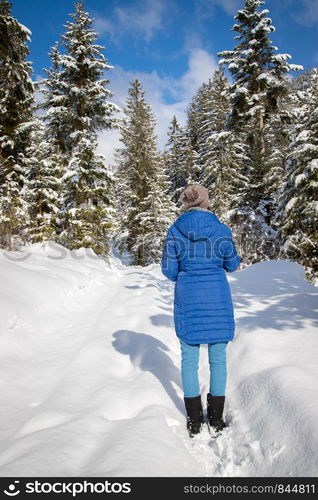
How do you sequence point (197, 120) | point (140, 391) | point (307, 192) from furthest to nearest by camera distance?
point (197, 120)
point (307, 192)
point (140, 391)

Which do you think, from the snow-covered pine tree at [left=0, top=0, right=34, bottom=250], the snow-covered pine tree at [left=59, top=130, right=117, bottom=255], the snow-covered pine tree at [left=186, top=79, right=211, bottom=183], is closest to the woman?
the snow-covered pine tree at [left=0, top=0, right=34, bottom=250]

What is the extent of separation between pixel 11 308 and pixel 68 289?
2.73 m

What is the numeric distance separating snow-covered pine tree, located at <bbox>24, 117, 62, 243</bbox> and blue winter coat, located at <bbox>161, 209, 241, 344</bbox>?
1682cm

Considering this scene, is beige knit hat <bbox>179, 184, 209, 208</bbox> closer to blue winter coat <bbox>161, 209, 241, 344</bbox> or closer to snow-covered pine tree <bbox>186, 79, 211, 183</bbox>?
blue winter coat <bbox>161, 209, 241, 344</bbox>

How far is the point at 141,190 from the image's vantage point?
24156mm

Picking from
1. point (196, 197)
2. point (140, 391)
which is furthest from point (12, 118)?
point (140, 391)

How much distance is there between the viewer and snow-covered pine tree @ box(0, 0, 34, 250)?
10648 mm

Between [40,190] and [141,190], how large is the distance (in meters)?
8.38

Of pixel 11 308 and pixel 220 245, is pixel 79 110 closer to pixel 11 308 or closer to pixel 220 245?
pixel 11 308

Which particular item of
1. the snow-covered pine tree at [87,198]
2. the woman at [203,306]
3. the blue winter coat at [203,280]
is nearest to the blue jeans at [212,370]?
the woman at [203,306]

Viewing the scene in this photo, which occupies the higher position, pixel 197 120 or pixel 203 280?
pixel 197 120

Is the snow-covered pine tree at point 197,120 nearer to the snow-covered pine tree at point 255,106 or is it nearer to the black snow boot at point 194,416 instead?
the snow-covered pine tree at point 255,106

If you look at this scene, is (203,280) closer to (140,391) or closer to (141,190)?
(140,391)

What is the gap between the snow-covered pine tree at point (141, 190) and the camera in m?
22.4
